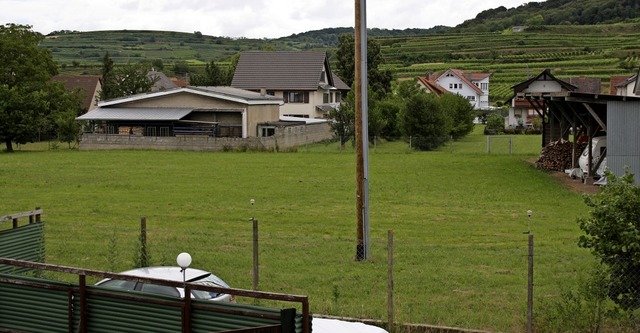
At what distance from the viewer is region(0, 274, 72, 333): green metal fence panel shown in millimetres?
10289

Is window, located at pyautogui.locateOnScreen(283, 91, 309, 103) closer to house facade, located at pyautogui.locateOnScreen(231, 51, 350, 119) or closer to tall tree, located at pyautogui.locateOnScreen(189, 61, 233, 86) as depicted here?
house facade, located at pyautogui.locateOnScreen(231, 51, 350, 119)

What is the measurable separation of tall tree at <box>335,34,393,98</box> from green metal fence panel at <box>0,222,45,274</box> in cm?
6542

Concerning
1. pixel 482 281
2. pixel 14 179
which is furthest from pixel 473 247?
pixel 14 179

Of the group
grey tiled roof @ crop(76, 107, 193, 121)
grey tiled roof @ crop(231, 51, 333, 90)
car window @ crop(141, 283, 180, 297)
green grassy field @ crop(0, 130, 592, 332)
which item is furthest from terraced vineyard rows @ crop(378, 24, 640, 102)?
car window @ crop(141, 283, 180, 297)

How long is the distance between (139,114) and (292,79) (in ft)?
65.4

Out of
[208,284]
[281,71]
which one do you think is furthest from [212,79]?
[208,284]

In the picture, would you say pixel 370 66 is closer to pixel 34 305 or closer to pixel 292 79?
pixel 292 79

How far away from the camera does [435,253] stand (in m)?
17.8

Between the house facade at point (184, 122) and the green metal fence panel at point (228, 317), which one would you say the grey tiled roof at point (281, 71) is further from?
the green metal fence panel at point (228, 317)

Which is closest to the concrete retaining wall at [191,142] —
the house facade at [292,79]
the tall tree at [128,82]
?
the house facade at [292,79]

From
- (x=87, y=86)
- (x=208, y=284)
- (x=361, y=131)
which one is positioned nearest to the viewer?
(x=208, y=284)

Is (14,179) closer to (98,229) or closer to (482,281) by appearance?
(98,229)

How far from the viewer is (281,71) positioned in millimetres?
76562

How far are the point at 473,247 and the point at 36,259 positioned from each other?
30.8 ft
